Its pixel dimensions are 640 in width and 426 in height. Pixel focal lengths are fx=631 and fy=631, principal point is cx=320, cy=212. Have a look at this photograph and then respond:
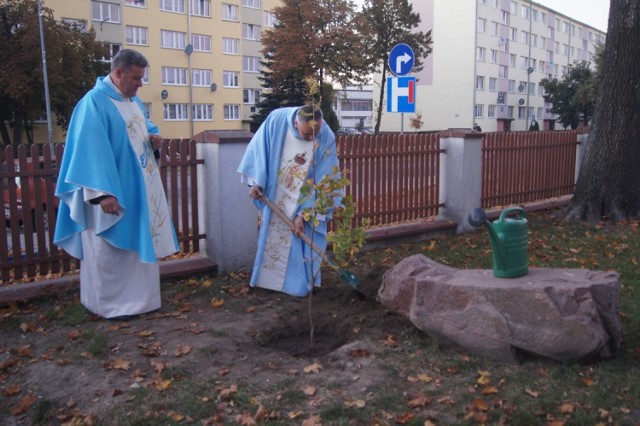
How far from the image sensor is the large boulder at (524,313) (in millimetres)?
3662

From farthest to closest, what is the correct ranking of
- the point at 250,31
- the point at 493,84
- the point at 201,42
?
the point at 493,84, the point at 250,31, the point at 201,42

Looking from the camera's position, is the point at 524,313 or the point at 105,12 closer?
the point at 524,313

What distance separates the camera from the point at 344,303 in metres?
5.21

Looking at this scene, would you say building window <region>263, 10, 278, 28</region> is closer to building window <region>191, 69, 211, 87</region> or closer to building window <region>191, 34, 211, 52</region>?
building window <region>191, 34, 211, 52</region>

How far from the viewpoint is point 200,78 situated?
4931cm

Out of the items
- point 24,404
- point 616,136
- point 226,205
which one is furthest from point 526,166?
point 24,404

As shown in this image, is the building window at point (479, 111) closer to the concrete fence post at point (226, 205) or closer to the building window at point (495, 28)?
the building window at point (495, 28)

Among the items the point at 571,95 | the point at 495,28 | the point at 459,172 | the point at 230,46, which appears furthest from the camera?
the point at 495,28

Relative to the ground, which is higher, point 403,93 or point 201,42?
point 201,42

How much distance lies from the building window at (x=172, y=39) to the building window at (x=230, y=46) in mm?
3762

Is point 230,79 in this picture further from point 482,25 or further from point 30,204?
point 30,204

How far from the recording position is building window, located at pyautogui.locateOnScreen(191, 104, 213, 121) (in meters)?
49.3

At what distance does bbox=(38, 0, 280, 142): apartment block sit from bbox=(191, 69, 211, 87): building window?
77 millimetres

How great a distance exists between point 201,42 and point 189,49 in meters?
5.85
